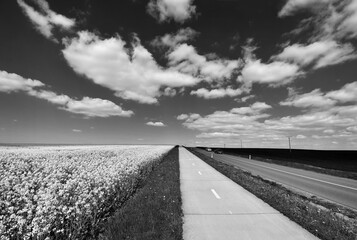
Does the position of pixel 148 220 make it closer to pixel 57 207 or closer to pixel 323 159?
pixel 57 207

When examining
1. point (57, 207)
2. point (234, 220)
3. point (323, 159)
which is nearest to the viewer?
point (57, 207)

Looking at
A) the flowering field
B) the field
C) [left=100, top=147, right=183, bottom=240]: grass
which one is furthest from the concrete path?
the field

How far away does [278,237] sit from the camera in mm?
5910

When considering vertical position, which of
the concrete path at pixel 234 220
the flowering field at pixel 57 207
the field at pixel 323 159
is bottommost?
the concrete path at pixel 234 220

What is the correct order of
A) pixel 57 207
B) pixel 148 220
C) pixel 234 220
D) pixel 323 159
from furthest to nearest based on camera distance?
pixel 323 159
pixel 234 220
pixel 148 220
pixel 57 207

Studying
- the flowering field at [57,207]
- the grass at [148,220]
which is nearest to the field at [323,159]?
the grass at [148,220]

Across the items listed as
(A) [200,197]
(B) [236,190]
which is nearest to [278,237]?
(A) [200,197]

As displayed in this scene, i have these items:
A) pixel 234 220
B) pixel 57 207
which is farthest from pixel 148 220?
pixel 57 207

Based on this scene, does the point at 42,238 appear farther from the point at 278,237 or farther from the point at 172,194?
the point at 172,194

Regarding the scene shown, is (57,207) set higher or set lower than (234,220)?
higher

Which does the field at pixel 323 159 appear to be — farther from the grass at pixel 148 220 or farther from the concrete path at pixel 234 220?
the grass at pixel 148 220

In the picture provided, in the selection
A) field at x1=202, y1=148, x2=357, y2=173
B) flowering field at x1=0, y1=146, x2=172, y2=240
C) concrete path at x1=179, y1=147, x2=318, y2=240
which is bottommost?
concrete path at x1=179, y1=147, x2=318, y2=240

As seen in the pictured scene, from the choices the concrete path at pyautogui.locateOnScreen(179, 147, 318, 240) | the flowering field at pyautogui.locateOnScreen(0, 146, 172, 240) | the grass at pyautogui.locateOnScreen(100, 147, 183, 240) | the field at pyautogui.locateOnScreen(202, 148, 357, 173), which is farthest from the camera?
the field at pyautogui.locateOnScreen(202, 148, 357, 173)

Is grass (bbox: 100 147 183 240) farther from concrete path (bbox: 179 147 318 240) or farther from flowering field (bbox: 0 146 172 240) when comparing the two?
flowering field (bbox: 0 146 172 240)
